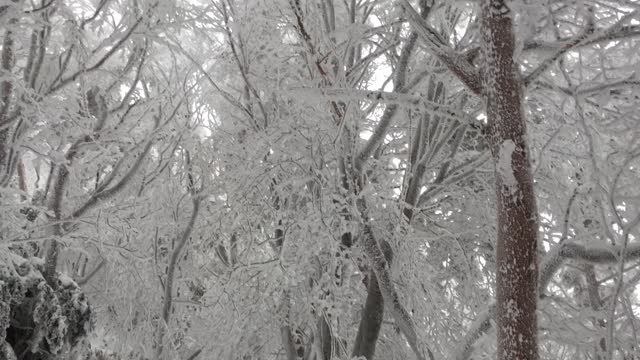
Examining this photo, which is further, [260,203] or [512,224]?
[260,203]

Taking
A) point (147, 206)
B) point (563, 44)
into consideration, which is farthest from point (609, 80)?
point (147, 206)

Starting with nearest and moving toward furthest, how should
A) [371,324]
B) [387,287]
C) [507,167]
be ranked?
[507,167], [387,287], [371,324]

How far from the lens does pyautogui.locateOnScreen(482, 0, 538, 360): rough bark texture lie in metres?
1.90

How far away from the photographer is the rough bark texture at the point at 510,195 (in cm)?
190

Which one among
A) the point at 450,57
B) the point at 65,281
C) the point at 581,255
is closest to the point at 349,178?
the point at 450,57

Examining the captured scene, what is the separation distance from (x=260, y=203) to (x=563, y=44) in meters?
2.60

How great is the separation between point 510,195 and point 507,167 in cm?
11

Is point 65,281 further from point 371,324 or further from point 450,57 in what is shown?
point 450,57

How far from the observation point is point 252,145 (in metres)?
4.07

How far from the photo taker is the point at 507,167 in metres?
1.93

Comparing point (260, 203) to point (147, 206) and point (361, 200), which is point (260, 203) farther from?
point (147, 206)

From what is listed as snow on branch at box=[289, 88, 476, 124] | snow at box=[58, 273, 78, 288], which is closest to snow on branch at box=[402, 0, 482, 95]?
snow on branch at box=[289, 88, 476, 124]

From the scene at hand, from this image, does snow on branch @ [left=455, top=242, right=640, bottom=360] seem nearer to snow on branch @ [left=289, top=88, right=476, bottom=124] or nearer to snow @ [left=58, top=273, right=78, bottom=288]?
snow on branch @ [left=289, top=88, right=476, bottom=124]

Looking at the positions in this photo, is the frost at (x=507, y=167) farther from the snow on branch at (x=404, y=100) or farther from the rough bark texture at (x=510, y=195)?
the snow on branch at (x=404, y=100)
